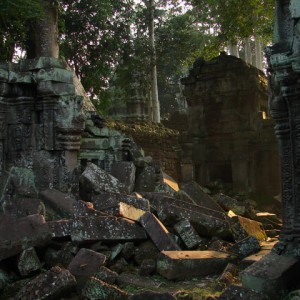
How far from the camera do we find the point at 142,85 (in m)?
20.9

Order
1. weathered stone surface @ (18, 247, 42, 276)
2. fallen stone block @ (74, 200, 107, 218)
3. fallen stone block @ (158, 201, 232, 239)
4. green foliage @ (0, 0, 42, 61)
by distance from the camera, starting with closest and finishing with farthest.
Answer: weathered stone surface @ (18, 247, 42, 276) → fallen stone block @ (74, 200, 107, 218) → fallen stone block @ (158, 201, 232, 239) → green foliage @ (0, 0, 42, 61)

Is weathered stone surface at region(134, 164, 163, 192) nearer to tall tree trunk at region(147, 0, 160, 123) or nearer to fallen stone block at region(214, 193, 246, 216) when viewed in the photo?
fallen stone block at region(214, 193, 246, 216)

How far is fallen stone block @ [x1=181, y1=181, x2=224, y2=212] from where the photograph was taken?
7.38 meters

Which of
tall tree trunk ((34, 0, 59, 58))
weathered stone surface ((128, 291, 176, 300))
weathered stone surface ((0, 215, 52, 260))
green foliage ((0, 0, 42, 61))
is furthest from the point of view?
tall tree trunk ((34, 0, 59, 58))

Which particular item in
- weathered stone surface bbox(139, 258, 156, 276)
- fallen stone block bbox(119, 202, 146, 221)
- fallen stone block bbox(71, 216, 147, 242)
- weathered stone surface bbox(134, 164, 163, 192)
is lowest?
weathered stone surface bbox(139, 258, 156, 276)

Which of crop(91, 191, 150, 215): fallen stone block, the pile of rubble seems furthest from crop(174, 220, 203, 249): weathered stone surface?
crop(91, 191, 150, 215): fallen stone block

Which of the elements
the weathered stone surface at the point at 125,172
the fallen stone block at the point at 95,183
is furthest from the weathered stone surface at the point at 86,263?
the weathered stone surface at the point at 125,172

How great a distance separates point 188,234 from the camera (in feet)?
18.0

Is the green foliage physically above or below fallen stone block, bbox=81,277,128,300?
above

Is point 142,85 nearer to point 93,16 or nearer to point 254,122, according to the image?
point 93,16

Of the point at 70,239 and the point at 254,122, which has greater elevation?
→ the point at 254,122

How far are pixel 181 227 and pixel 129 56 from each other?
13125 mm

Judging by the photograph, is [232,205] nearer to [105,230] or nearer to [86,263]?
[105,230]

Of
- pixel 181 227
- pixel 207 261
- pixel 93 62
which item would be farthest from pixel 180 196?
pixel 93 62
